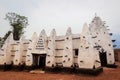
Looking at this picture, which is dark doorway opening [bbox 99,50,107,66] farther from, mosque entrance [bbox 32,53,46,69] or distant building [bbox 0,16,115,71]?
mosque entrance [bbox 32,53,46,69]

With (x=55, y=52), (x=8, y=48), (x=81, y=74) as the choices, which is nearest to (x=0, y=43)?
(x=8, y=48)

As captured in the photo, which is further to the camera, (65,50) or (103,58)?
(103,58)

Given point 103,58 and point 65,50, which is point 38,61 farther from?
point 103,58

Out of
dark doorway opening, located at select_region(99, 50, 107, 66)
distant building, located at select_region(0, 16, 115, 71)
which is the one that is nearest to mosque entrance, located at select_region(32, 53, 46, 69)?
distant building, located at select_region(0, 16, 115, 71)

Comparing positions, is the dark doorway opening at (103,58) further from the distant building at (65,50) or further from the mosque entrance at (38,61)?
the mosque entrance at (38,61)

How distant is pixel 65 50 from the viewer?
17.4 m

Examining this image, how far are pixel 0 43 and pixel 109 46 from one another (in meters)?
29.5

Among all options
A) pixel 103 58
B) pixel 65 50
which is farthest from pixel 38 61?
pixel 103 58

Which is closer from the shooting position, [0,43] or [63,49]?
[63,49]

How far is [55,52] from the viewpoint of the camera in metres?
18.6

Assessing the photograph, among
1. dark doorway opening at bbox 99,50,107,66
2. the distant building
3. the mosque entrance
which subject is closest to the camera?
the distant building

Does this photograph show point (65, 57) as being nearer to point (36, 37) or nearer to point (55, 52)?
point (55, 52)

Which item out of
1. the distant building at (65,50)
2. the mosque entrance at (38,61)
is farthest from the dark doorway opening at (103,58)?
the mosque entrance at (38,61)

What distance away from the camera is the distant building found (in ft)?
51.1
